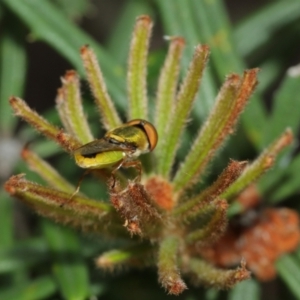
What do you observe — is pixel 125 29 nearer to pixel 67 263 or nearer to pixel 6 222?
pixel 6 222

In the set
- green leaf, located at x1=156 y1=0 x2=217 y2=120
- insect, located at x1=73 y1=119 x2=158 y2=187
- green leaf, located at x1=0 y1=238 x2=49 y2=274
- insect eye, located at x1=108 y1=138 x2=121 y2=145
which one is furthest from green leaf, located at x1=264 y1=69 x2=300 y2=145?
green leaf, located at x1=0 y1=238 x2=49 y2=274

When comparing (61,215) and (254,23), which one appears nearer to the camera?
(61,215)

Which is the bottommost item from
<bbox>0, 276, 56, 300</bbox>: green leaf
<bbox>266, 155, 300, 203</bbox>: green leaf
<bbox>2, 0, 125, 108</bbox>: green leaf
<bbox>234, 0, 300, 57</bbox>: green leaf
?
<bbox>266, 155, 300, 203</bbox>: green leaf

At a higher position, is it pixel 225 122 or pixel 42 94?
pixel 42 94

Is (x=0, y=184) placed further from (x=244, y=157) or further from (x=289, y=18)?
(x=289, y=18)

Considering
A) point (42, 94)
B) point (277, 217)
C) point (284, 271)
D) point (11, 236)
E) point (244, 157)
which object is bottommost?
point (284, 271)

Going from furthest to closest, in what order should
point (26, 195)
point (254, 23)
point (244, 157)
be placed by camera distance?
1. point (254, 23)
2. point (244, 157)
3. point (26, 195)

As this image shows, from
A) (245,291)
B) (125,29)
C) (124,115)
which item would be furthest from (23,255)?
(125,29)

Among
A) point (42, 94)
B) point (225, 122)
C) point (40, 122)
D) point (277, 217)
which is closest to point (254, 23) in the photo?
point (277, 217)

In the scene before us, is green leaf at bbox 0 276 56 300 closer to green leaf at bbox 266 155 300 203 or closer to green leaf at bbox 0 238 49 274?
green leaf at bbox 0 238 49 274
